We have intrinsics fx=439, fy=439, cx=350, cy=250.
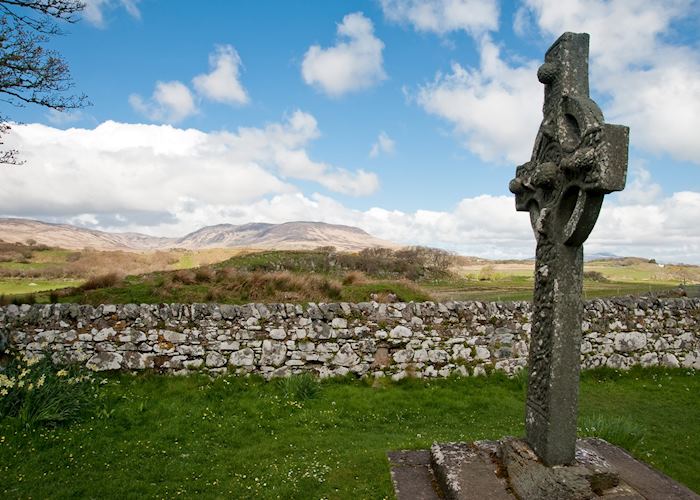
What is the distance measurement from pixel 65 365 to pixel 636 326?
1499cm

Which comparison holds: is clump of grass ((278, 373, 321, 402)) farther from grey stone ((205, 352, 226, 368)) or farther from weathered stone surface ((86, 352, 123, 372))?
weathered stone surface ((86, 352, 123, 372))

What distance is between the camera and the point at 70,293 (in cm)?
1223

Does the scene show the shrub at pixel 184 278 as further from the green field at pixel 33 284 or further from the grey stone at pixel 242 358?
the green field at pixel 33 284

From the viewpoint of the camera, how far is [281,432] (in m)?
→ 7.87

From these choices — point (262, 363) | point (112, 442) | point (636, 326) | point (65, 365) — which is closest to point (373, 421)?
point (262, 363)

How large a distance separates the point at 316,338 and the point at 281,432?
3.44m

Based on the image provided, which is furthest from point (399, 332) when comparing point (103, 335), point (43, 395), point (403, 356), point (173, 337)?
point (43, 395)

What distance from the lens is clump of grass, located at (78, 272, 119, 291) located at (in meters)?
12.7

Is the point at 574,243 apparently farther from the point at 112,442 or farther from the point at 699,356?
the point at 699,356

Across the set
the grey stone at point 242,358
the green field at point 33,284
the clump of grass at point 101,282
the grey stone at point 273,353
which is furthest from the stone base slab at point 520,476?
the green field at point 33,284

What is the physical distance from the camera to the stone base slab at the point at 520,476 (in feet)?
13.8

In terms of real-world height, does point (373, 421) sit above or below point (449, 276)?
below

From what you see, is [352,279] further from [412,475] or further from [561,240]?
[561,240]

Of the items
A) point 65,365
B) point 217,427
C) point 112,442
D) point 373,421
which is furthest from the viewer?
point 65,365
